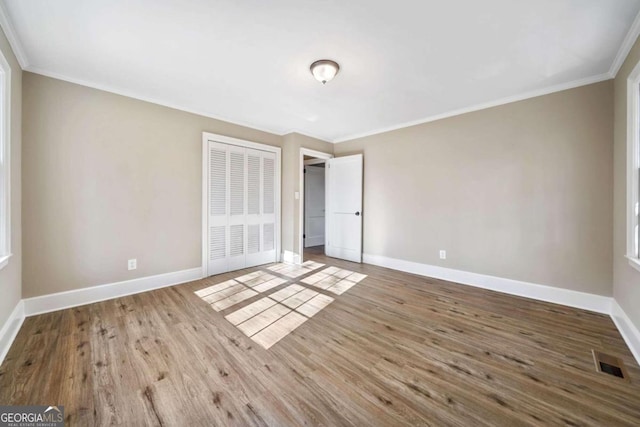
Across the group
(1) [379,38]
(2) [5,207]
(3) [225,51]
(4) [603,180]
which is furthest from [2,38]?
(4) [603,180]

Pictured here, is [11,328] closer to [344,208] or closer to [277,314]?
[277,314]

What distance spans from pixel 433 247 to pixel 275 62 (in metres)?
3.33

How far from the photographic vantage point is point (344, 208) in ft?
16.1

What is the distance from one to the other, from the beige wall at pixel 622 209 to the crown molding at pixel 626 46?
43mm

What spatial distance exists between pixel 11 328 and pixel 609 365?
4.73 m

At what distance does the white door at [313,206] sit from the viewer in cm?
652

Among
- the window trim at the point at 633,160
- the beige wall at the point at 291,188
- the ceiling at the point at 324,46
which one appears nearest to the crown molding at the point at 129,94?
the ceiling at the point at 324,46

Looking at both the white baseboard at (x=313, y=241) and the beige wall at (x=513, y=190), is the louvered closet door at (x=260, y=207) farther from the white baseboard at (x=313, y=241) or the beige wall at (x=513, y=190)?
the beige wall at (x=513, y=190)

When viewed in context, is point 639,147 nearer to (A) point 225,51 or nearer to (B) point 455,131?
(B) point 455,131

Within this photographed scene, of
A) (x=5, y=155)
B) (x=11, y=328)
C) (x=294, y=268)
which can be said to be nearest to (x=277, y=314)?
(x=294, y=268)

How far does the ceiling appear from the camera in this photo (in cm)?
173

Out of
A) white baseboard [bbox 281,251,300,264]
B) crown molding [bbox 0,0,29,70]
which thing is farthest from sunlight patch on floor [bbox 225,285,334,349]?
crown molding [bbox 0,0,29,70]

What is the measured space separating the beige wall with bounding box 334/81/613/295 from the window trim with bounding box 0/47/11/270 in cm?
444

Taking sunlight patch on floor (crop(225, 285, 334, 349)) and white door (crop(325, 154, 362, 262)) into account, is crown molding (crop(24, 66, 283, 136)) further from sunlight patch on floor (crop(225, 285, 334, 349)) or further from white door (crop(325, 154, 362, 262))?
sunlight patch on floor (crop(225, 285, 334, 349))
